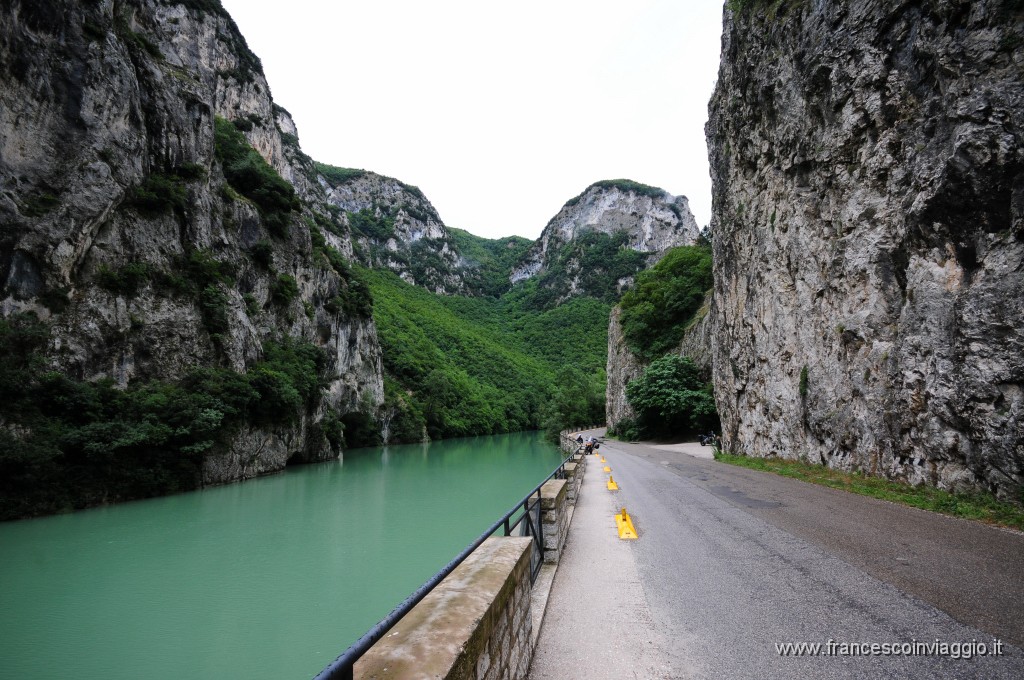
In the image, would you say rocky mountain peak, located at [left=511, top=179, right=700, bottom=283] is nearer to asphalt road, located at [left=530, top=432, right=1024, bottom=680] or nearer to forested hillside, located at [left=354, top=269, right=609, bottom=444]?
forested hillside, located at [left=354, top=269, right=609, bottom=444]

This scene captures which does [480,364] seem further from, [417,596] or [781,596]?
[417,596]

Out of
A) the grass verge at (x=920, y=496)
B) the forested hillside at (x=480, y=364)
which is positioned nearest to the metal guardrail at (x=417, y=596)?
the grass verge at (x=920, y=496)

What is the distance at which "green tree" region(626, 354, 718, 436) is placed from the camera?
36812mm

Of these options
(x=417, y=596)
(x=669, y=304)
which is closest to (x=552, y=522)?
(x=417, y=596)

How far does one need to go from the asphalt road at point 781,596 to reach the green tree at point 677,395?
94.7ft

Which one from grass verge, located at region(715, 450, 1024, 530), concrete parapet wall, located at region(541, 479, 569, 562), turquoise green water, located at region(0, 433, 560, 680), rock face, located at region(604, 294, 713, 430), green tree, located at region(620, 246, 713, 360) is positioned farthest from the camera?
green tree, located at region(620, 246, 713, 360)

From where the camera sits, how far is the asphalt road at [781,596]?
11.6 ft

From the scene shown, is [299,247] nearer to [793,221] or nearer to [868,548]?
[793,221]

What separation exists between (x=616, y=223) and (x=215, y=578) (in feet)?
539

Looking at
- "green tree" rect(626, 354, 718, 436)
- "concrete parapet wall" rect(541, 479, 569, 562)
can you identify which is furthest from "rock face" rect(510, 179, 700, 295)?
"concrete parapet wall" rect(541, 479, 569, 562)

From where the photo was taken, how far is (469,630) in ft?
7.52

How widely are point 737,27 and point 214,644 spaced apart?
30.1 m

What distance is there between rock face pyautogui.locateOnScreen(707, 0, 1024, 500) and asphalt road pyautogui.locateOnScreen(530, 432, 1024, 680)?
3.13m

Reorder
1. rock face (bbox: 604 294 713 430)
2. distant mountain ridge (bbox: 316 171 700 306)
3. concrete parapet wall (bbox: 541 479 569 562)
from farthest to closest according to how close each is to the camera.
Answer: distant mountain ridge (bbox: 316 171 700 306), rock face (bbox: 604 294 713 430), concrete parapet wall (bbox: 541 479 569 562)
